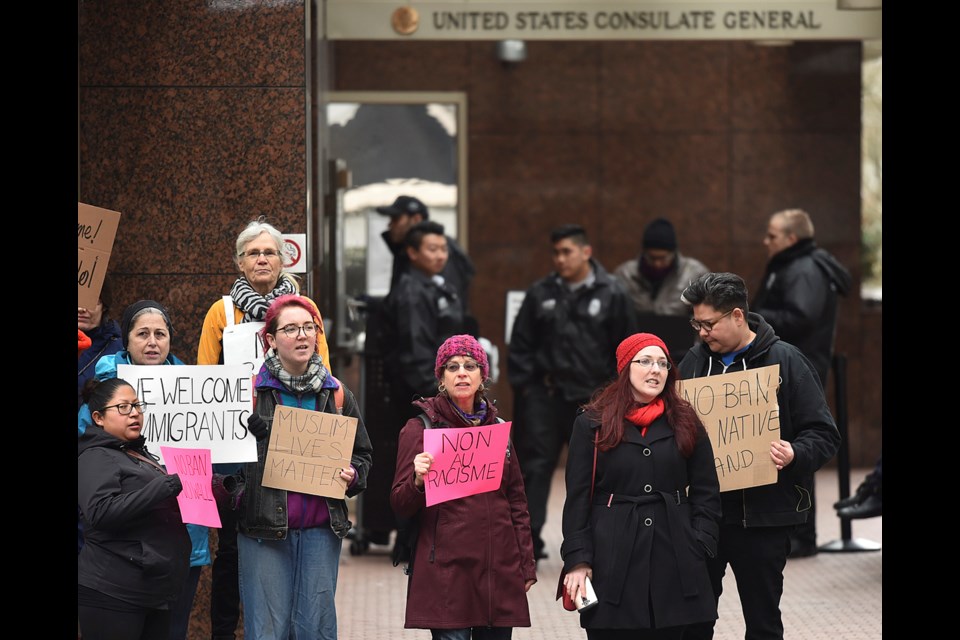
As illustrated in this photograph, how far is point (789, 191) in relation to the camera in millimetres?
15125

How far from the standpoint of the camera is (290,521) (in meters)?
6.33

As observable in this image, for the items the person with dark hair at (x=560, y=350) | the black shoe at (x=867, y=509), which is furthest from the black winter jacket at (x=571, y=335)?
the black shoe at (x=867, y=509)

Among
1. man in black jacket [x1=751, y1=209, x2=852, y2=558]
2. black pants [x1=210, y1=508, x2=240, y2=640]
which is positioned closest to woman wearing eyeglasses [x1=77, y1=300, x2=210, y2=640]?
black pants [x1=210, y1=508, x2=240, y2=640]

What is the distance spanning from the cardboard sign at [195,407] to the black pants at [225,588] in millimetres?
753

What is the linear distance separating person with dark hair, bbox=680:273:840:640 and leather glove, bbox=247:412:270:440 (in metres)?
1.85

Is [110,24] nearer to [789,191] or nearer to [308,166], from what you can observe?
[308,166]

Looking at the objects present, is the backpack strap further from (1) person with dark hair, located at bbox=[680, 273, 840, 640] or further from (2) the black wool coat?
(1) person with dark hair, located at bbox=[680, 273, 840, 640]

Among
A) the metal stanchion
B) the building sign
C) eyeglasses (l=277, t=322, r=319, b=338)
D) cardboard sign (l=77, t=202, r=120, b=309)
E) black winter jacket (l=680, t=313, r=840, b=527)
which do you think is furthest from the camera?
the building sign

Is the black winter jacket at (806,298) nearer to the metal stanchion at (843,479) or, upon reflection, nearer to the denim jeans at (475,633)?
the metal stanchion at (843,479)

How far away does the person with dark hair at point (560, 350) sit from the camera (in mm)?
10555

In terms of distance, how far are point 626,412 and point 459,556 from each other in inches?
35.3

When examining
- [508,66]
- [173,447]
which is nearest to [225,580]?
[173,447]

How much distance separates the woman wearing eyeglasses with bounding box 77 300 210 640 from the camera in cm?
686

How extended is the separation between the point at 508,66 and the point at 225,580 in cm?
845
